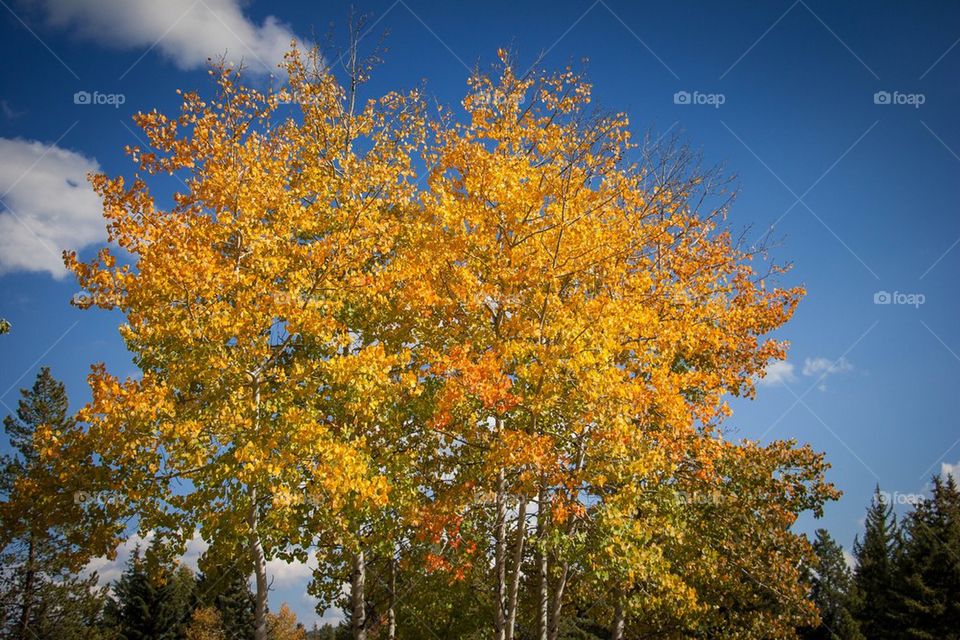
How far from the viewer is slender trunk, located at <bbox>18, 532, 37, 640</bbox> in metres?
22.8

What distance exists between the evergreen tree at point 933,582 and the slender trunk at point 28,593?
3937cm

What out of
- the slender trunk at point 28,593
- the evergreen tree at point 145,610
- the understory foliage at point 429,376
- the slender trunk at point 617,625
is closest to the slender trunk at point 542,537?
the understory foliage at point 429,376

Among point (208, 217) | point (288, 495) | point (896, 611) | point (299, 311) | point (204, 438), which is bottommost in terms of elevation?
point (896, 611)

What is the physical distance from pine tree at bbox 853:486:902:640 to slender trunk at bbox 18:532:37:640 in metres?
40.0

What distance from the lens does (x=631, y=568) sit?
374 inches

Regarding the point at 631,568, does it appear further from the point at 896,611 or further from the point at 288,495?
the point at 896,611

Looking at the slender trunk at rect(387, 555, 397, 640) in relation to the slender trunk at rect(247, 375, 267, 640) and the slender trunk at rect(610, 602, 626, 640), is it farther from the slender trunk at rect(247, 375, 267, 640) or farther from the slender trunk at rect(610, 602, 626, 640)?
the slender trunk at rect(610, 602, 626, 640)

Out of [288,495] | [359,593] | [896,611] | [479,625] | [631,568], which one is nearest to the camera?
[288,495]

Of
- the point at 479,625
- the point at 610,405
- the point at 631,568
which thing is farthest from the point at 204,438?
the point at 479,625

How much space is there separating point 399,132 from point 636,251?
6.15 metres

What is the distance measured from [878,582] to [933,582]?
7635 mm

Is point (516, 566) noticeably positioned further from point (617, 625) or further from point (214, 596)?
point (214, 596)

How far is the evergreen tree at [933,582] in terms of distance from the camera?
2806 cm

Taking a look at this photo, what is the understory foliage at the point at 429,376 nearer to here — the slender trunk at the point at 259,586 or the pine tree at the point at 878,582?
the slender trunk at the point at 259,586
